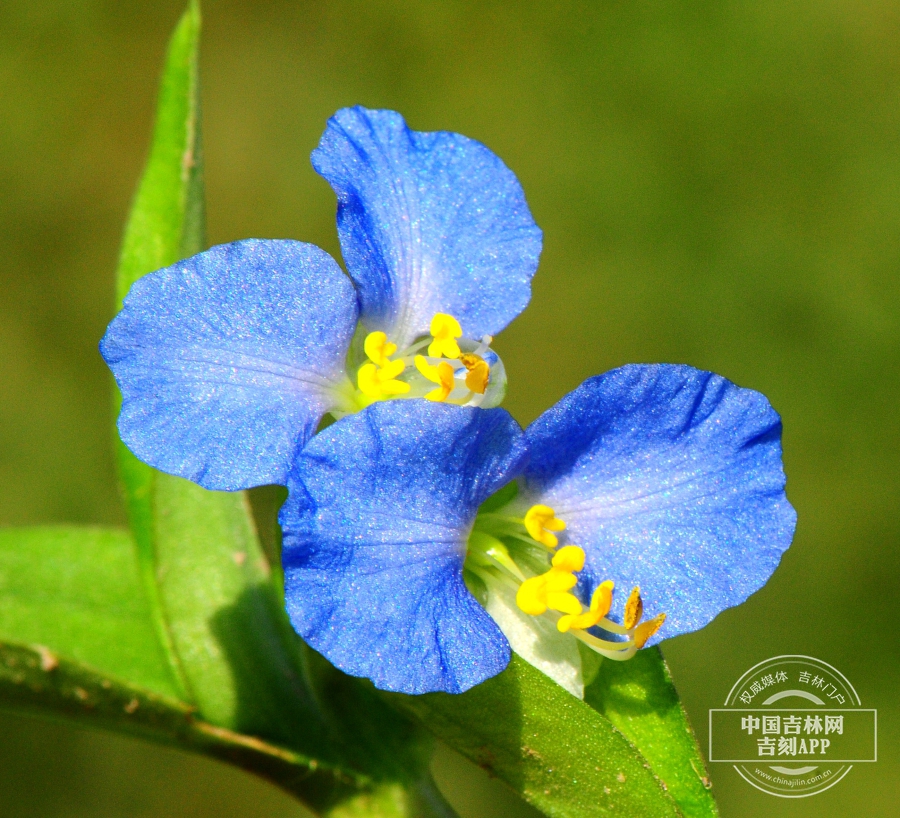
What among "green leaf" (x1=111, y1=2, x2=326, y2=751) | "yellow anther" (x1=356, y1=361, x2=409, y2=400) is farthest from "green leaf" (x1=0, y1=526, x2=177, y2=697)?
"yellow anther" (x1=356, y1=361, x2=409, y2=400)

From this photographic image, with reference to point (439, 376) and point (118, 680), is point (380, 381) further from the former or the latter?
point (118, 680)

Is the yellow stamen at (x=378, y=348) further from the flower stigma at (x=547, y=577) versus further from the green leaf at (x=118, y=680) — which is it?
the green leaf at (x=118, y=680)

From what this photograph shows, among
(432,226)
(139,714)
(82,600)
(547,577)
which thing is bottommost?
(139,714)

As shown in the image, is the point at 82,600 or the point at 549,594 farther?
the point at 82,600

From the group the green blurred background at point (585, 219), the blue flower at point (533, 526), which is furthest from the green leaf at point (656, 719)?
the green blurred background at point (585, 219)

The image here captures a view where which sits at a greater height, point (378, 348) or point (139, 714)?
point (378, 348)

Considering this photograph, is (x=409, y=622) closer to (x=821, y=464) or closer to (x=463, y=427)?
(x=463, y=427)

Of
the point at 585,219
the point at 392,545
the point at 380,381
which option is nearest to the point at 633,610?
the point at 392,545
